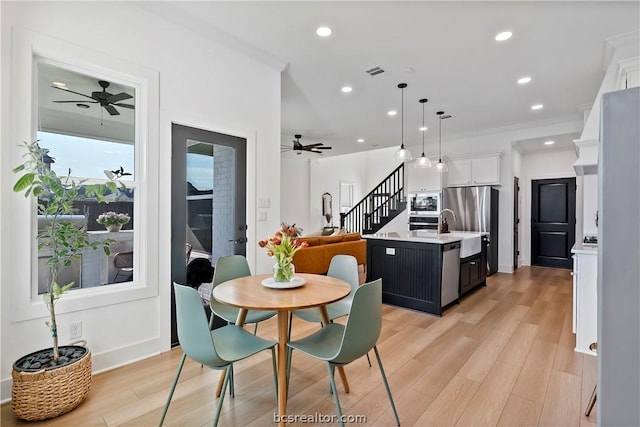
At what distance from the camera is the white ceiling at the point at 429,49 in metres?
2.65

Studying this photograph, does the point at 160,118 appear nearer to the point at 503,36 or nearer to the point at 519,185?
the point at 503,36

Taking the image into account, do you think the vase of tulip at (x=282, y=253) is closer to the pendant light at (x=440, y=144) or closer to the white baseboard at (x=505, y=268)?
the pendant light at (x=440, y=144)

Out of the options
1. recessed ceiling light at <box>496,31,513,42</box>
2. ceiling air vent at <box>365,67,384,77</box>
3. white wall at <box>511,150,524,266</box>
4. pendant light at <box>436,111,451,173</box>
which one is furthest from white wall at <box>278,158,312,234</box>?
recessed ceiling light at <box>496,31,513,42</box>

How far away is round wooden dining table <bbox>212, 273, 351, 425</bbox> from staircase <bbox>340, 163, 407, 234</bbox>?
20.9 feet

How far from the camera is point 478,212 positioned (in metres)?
6.13

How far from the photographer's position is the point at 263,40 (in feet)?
10.2

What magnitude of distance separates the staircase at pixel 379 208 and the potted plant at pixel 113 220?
262 inches

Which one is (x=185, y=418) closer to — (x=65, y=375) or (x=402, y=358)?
(x=65, y=375)

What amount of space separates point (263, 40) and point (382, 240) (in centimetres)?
280

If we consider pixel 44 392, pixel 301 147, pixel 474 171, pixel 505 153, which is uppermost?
pixel 301 147

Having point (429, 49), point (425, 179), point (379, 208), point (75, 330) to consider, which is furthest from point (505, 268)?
point (75, 330)

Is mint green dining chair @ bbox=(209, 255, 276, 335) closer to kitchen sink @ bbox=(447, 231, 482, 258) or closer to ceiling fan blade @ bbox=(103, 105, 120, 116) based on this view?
ceiling fan blade @ bbox=(103, 105, 120, 116)

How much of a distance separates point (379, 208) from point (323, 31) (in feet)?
20.7

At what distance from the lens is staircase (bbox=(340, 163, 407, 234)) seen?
834 cm
